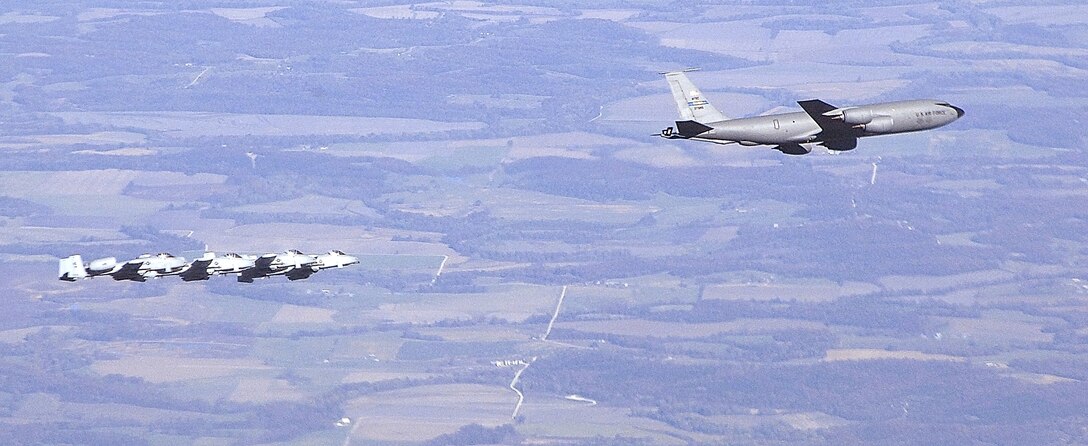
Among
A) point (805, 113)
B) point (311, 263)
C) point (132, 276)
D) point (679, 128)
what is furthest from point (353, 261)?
point (805, 113)

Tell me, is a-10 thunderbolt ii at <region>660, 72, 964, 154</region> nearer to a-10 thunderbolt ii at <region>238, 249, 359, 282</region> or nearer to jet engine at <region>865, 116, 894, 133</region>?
jet engine at <region>865, 116, 894, 133</region>

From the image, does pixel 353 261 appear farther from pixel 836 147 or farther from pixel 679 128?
pixel 836 147

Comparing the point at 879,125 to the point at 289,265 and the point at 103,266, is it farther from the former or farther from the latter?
the point at 103,266

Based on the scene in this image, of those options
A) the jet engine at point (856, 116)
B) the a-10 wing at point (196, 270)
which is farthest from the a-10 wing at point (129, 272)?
the jet engine at point (856, 116)

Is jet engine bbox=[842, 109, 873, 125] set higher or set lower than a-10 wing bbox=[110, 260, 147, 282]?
higher

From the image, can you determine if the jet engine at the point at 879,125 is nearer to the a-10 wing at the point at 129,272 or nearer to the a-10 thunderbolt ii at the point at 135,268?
the a-10 thunderbolt ii at the point at 135,268

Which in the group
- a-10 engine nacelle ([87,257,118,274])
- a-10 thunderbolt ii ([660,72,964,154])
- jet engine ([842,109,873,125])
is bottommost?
a-10 engine nacelle ([87,257,118,274])

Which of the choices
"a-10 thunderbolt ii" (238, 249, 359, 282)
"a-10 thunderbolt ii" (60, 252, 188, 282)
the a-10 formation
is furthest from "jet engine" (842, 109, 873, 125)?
"a-10 thunderbolt ii" (60, 252, 188, 282)
